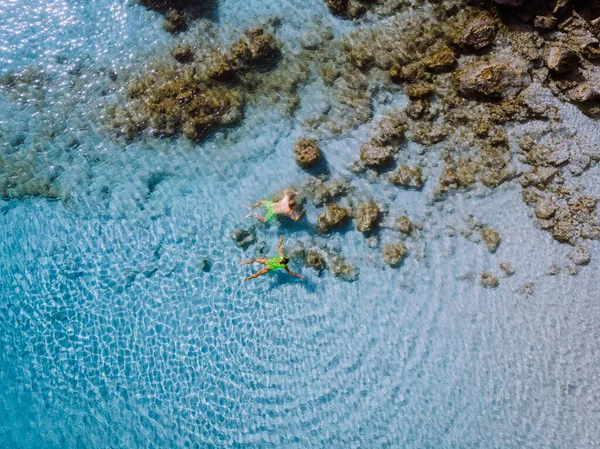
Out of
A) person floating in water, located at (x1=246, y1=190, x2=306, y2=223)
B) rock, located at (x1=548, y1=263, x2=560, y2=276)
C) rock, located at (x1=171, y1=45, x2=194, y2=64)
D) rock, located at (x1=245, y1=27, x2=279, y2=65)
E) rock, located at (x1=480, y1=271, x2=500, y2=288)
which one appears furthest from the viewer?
rock, located at (x1=171, y1=45, x2=194, y2=64)

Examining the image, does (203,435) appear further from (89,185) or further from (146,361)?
(89,185)

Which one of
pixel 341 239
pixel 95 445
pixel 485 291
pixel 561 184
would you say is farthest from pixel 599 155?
pixel 95 445

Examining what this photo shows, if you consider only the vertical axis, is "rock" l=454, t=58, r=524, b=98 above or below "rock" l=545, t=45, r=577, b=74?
below

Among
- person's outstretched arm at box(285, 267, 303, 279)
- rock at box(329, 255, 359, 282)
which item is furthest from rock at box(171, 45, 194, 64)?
rock at box(329, 255, 359, 282)

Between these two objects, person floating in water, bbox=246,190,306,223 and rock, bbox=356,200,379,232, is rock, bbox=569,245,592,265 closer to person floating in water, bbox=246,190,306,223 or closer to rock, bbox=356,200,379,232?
rock, bbox=356,200,379,232

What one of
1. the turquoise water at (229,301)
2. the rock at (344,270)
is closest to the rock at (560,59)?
the turquoise water at (229,301)

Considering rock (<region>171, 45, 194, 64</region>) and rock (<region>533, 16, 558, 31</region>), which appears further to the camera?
rock (<region>171, 45, 194, 64</region>)
